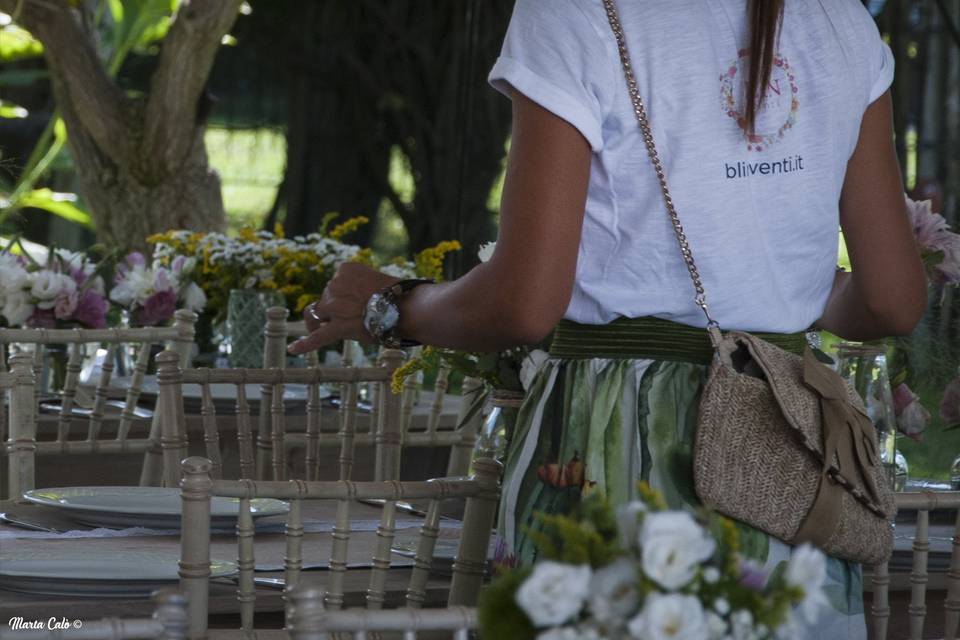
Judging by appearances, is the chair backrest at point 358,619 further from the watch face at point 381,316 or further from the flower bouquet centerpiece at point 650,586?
the watch face at point 381,316

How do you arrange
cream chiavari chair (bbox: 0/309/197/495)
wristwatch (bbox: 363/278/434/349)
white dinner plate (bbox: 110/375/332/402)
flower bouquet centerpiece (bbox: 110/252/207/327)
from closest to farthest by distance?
1. wristwatch (bbox: 363/278/434/349)
2. cream chiavari chair (bbox: 0/309/197/495)
3. white dinner plate (bbox: 110/375/332/402)
4. flower bouquet centerpiece (bbox: 110/252/207/327)

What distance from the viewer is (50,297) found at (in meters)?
2.76

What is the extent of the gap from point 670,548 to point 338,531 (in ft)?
2.06

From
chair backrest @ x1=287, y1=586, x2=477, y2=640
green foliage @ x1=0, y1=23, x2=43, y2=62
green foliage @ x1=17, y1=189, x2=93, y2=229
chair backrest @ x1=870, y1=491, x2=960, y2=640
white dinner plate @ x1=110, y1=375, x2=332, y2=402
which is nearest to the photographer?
chair backrest @ x1=287, y1=586, x2=477, y2=640

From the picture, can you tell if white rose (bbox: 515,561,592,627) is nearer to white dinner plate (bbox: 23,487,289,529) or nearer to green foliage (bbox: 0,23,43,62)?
white dinner plate (bbox: 23,487,289,529)

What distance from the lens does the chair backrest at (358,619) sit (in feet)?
2.70

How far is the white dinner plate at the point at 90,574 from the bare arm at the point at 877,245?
0.60 meters

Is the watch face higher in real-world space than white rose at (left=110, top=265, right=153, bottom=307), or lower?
higher

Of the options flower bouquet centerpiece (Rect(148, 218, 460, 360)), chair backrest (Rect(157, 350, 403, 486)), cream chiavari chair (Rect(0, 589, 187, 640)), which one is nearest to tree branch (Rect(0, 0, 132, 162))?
flower bouquet centerpiece (Rect(148, 218, 460, 360))

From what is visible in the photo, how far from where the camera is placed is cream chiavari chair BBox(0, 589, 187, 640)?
2.83ft

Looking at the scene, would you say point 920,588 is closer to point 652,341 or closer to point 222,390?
point 652,341

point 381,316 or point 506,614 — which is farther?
point 381,316

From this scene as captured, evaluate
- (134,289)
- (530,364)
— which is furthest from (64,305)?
(530,364)

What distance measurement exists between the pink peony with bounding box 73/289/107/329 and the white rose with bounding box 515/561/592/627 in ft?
7.40
